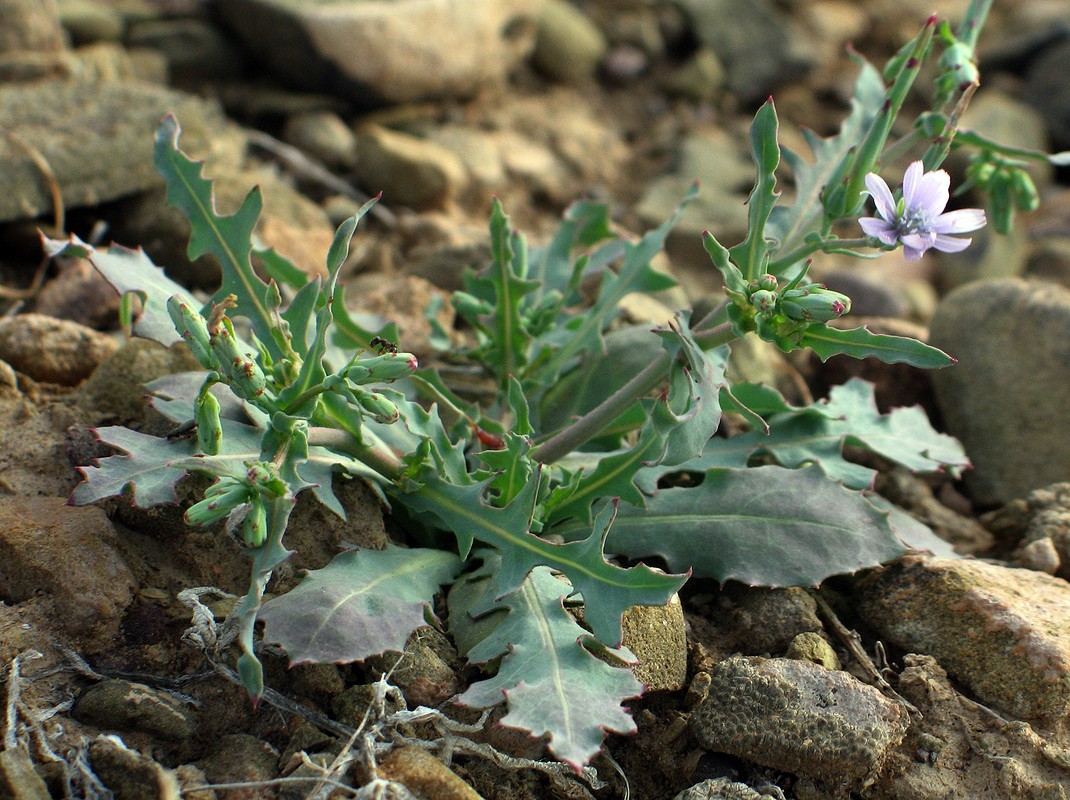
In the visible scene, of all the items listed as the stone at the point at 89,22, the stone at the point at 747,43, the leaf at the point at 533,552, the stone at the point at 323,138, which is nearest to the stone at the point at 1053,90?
the stone at the point at 747,43

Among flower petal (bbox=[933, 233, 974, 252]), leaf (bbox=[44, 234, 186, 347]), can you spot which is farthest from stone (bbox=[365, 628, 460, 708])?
flower petal (bbox=[933, 233, 974, 252])

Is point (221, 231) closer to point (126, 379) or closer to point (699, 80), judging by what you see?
point (126, 379)

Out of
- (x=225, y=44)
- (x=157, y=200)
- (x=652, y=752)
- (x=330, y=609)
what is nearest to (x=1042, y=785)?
(x=652, y=752)

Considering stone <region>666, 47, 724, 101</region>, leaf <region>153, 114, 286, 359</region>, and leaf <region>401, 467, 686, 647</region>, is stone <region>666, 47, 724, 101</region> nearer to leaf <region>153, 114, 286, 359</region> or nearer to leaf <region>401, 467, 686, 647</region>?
leaf <region>153, 114, 286, 359</region>

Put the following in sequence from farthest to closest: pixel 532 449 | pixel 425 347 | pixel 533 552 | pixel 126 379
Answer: pixel 425 347 → pixel 126 379 → pixel 532 449 → pixel 533 552

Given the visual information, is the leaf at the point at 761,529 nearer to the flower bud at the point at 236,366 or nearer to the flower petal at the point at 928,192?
the flower petal at the point at 928,192

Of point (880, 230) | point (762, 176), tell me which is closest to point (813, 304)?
→ point (880, 230)
